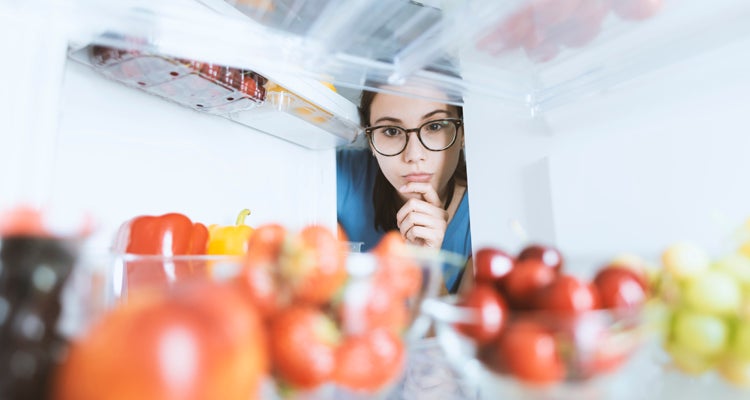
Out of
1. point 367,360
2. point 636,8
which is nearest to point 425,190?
point 636,8

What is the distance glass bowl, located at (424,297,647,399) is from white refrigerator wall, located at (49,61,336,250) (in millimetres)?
486

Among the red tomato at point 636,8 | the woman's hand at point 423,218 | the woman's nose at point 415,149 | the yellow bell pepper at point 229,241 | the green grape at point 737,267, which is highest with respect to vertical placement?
the red tomato at point 636,8

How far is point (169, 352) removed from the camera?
0.24m

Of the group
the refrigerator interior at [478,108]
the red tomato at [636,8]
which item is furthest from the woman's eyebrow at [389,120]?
the red tomato at [636,8]

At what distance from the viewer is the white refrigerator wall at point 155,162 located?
2.40 ft

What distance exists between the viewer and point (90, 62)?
724mm

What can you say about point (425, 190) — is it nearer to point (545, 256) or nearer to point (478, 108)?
point (478, 108)

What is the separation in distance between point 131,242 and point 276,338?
0.51 m

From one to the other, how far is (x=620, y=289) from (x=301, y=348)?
1.01 feet

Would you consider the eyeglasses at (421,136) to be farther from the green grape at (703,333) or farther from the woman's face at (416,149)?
the green grape at (703,333)

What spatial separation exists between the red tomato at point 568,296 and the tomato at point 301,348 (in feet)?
0.65

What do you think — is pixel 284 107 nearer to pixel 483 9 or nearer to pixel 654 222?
pixel 483 9

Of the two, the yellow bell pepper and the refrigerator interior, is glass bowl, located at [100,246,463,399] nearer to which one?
the refrigerator interior

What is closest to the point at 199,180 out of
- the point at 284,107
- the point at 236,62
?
the point at 284,107
